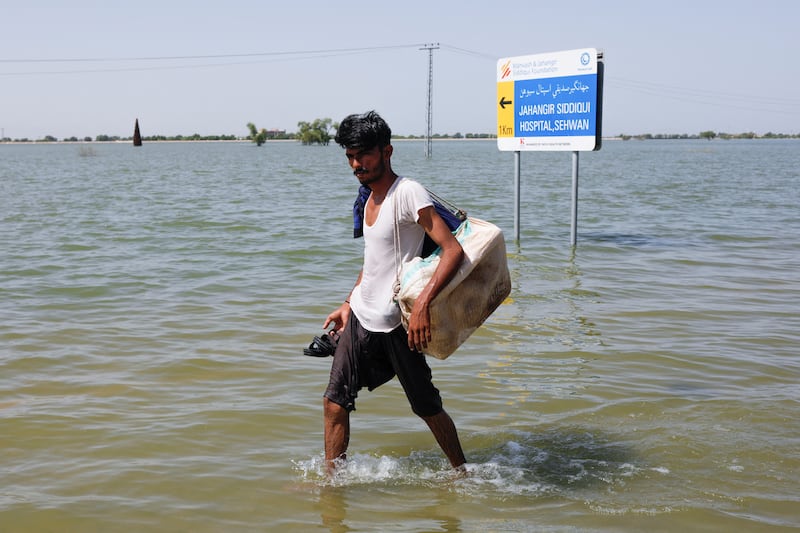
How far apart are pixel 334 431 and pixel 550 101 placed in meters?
9.34

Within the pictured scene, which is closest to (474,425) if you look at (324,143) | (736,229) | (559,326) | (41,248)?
(559,326)

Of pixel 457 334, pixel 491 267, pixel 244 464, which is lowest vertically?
pixel 244 464

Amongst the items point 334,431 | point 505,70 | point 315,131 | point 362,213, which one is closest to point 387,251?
point 362,213

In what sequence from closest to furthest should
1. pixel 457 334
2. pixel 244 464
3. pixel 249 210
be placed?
1. pixel 457 334
2. pixel 244 464
3. pixel 249 210

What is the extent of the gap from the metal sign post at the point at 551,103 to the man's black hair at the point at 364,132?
8569 mm

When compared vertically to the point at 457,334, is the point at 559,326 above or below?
below

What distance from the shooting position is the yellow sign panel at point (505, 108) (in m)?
13.6

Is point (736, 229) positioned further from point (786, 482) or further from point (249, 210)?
point (786, 482)

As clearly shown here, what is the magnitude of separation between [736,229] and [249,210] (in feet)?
36.6

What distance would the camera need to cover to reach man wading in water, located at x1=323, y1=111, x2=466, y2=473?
3873 millimetres

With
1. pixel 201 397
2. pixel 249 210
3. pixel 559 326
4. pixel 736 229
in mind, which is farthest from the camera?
pixel 249 210

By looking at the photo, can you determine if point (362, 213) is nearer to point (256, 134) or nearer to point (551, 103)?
point (551, 103)

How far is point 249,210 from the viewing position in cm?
2130

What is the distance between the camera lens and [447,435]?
443 centimetres
